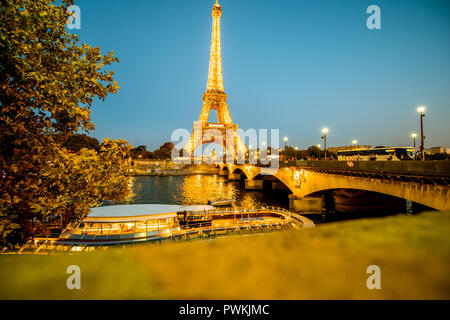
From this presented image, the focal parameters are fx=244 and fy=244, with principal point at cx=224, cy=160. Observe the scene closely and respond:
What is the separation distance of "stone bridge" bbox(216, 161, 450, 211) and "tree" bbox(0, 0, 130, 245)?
17.8 meters

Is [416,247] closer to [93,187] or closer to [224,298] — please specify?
[224,298]

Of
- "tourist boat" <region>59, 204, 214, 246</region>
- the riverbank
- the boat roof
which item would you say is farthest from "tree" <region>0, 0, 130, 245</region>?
the boat roof

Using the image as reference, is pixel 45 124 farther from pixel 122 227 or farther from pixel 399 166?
pixel 399 166

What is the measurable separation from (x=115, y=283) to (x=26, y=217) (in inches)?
172

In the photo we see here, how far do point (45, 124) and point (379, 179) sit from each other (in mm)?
22928

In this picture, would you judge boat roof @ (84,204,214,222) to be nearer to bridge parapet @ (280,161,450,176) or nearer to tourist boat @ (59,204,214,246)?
tourist boat @ (59,204,214,246)

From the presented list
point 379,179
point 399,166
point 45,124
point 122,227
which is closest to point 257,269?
point 45,124

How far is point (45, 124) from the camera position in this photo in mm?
5664

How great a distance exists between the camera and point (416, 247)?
2719 millimetres

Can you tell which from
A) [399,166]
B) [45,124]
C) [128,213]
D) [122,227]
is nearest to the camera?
[45,124]

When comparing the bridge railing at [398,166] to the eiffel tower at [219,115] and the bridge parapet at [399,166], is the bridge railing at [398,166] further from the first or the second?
the eiffel tower at [219,115]

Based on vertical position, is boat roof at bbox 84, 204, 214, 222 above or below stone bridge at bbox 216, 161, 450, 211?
below

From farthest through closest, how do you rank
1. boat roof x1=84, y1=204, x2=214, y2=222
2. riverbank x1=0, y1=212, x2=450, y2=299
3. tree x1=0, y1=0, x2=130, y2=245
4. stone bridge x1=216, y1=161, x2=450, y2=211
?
boat roof x1=84, y1=204, x2=214, y2=222, stone bridge x1=216, y1=161, x2=450, y2=211, tree x1=0, y1=0, x2=130, y2=245, riverbank x1=0, y1=212, x2=450, y2=299

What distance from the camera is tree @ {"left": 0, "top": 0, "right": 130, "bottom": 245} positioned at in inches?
191
